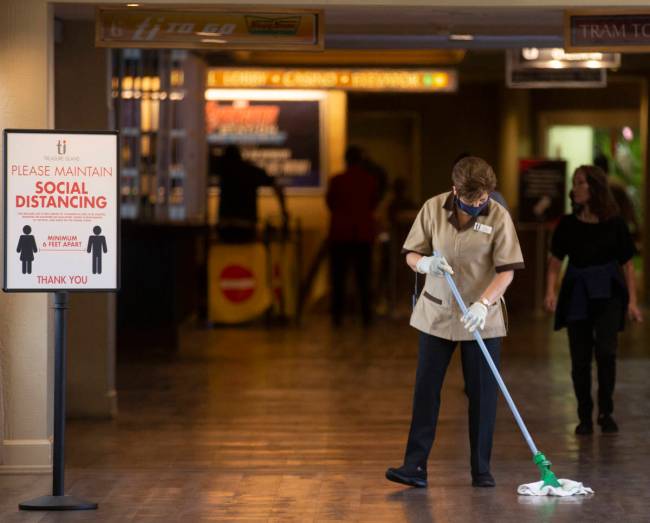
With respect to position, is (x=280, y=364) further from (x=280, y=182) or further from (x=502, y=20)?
(x=280, y=182)

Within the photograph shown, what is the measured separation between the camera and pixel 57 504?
22.7ft

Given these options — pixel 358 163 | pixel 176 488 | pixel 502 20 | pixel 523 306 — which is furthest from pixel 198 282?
pixel 176 488

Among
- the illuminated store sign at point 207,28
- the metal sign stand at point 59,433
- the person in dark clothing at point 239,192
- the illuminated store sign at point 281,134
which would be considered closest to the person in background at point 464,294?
the illuminated store sign at point 207,28

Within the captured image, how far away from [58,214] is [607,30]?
121 inches

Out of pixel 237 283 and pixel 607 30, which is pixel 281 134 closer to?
pixel 237 283

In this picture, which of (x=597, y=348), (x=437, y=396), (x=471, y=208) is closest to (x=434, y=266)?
(x=471, y=208)

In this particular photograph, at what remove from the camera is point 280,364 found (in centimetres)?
1253

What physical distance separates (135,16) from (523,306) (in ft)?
33.8

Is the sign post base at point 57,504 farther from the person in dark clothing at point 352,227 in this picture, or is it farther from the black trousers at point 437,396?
the person in dark clothing at point 352,227

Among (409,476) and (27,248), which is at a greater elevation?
(27,248)

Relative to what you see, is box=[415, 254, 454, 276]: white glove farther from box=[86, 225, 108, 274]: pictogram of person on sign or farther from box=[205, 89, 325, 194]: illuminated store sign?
box=[205, 89, 325, 194]: illuminated store sign

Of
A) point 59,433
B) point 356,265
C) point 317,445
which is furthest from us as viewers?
point 356,265

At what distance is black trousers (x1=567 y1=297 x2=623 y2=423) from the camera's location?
8.96 meters

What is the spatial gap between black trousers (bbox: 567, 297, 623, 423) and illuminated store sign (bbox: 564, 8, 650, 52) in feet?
5.99
